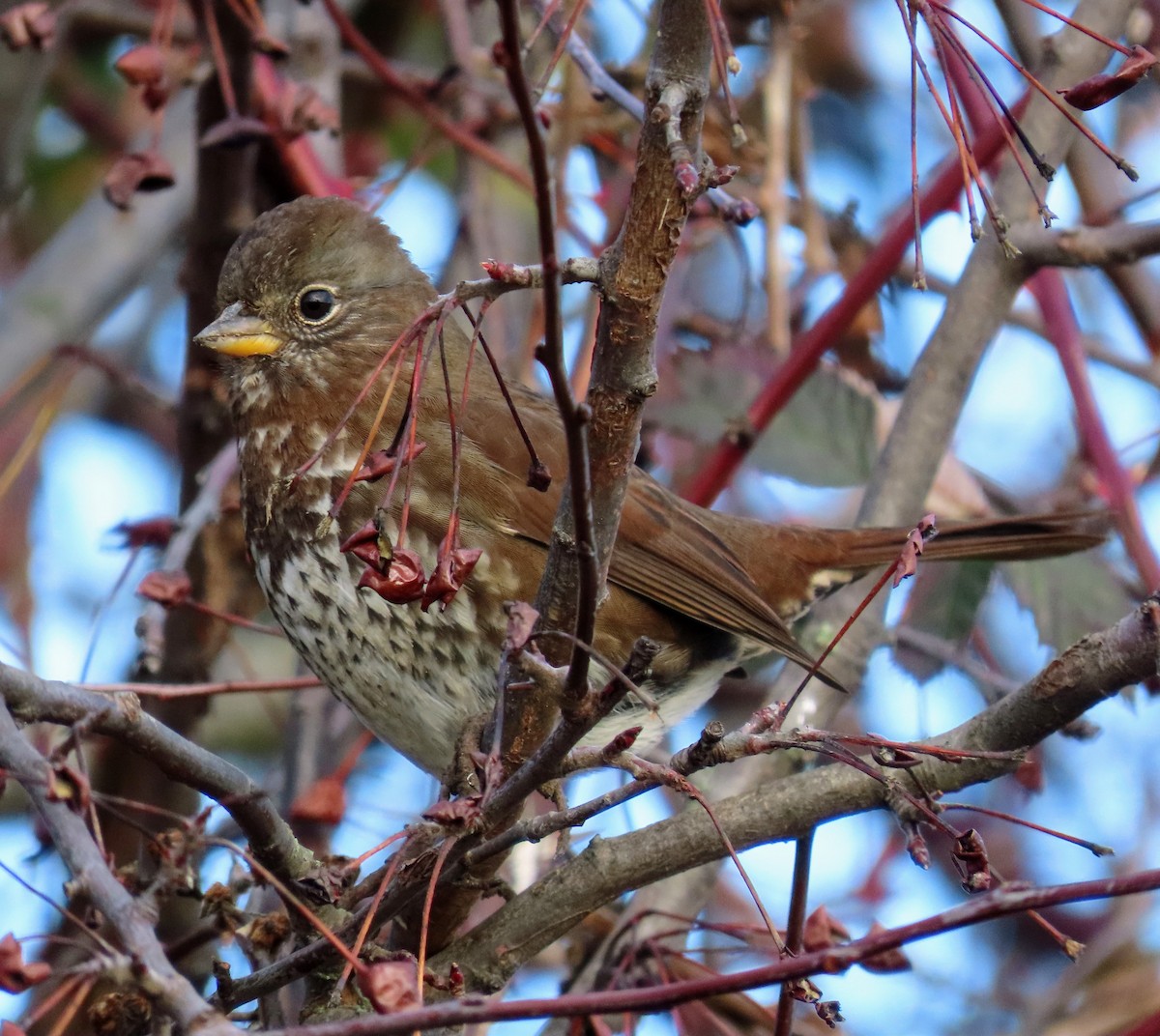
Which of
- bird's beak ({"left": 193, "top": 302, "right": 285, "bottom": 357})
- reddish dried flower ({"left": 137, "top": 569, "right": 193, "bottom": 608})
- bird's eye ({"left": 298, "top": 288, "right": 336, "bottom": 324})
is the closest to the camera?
reddish dried flower ({"left": 137, "top": 569, "right": 193, "bottom": 608})

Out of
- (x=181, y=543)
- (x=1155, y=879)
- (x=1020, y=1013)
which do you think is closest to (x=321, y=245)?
(x=181, y=543)

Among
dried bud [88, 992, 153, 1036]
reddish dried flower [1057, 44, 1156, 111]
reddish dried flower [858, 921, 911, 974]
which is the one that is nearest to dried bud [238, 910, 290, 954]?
dried bud [88, 992, 153, 1036]

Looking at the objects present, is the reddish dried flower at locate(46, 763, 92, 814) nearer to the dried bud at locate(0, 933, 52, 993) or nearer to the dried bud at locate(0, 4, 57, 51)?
the dried bud at locate(0, 933, 52, 993)

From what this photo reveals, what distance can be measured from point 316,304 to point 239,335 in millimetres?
219

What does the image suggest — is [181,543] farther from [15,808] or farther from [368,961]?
[15,808]

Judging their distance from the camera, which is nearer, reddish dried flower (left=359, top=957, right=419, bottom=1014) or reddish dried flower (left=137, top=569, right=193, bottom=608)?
reddish dried flower (left=359, top=957, right=419, bottom=1014)

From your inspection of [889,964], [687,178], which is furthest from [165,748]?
[889,964]

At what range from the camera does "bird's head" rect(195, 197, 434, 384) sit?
137 inches

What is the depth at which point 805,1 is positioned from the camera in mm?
4938

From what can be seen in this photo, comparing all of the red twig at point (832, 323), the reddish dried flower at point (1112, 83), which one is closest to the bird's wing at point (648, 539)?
Result: the red twig at point (832, 323)

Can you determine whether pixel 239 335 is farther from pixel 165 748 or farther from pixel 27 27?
pixel 165 748

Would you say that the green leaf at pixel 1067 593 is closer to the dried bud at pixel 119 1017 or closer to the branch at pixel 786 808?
the branch at pixel 786 808

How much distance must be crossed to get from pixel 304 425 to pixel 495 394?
0.44 m

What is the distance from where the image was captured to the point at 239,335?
3.50 meters
